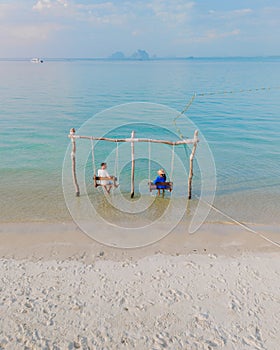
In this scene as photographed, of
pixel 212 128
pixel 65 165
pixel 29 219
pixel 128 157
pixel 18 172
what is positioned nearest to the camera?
pixel 29 219

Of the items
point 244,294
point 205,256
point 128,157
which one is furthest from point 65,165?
point 244,294

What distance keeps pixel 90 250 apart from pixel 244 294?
3.49 metres

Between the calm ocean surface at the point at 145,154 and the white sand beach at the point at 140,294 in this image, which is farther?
the calm ocean surface at the point at 145,154

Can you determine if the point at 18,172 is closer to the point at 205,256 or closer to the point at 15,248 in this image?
the point at 15,248

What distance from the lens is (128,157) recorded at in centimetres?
1512

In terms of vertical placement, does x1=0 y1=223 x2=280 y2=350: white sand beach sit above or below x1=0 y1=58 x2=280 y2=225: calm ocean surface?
below

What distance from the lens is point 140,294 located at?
5.78 metres

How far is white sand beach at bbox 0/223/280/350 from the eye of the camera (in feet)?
16.1

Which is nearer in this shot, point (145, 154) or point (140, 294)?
point (140, 294)

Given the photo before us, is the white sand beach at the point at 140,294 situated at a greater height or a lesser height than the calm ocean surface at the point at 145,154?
lesser

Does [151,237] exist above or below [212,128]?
below

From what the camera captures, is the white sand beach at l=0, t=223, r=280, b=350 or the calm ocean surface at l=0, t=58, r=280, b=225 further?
the calm ocean surface at l=0, t=58, r=280, b=225

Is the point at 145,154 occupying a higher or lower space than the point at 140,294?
higher

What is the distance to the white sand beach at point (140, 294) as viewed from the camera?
491 centimetres
